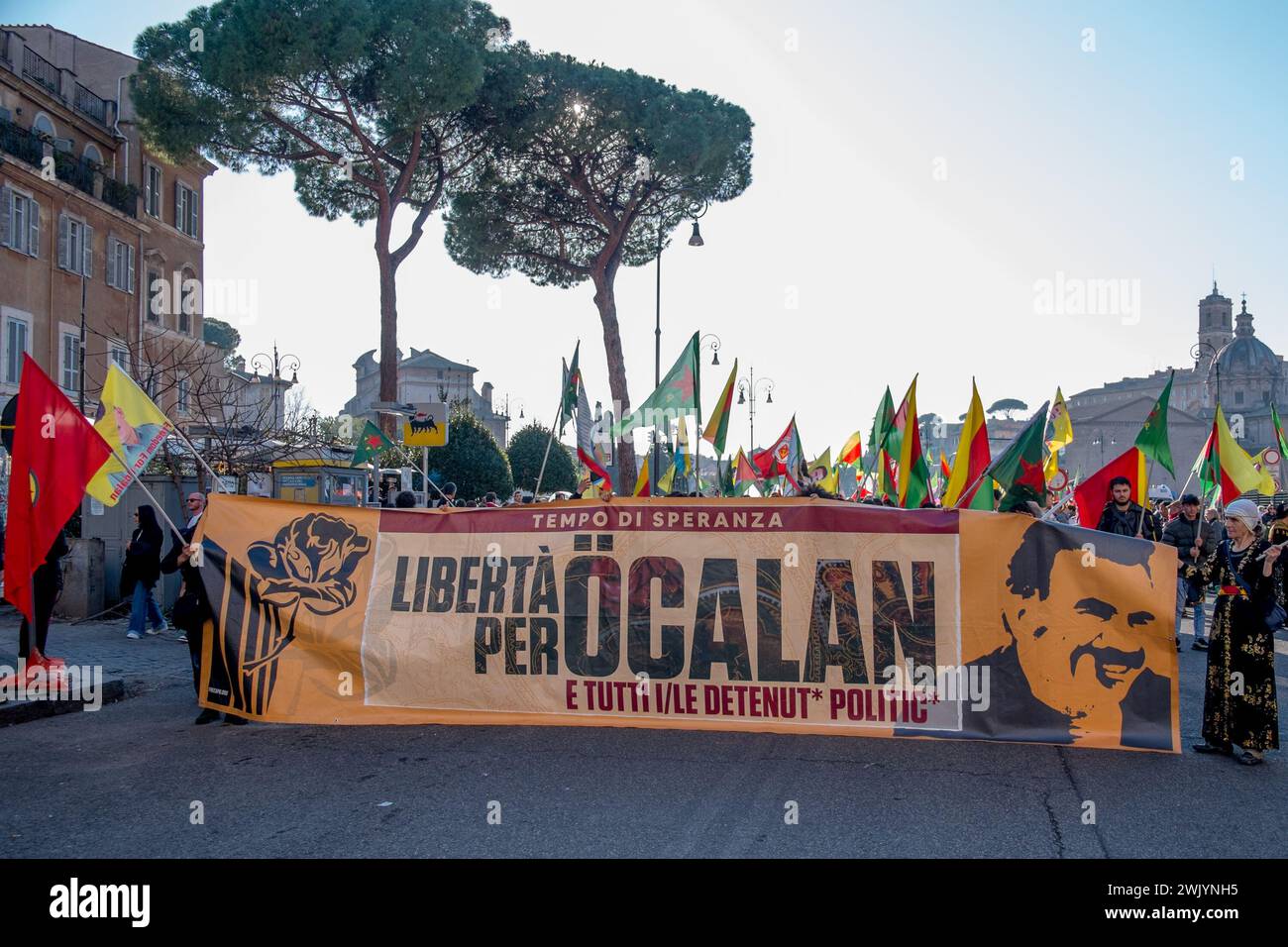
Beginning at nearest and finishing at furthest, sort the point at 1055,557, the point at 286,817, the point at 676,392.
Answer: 1. the point at 286,817
2. the point at 1055,557
3. the point at 676,392

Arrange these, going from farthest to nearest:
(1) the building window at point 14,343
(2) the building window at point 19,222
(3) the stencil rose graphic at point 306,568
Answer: (2) the building window at point 19,222
(1) the building window at point 14,343
(3) the stencil rose graphic at point 306,568

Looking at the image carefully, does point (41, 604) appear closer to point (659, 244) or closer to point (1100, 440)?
point (659, 244)

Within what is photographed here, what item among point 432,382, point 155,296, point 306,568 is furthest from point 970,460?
point 432,382

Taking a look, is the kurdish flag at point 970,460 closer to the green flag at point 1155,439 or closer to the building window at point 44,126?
the green flag at point 1155,439

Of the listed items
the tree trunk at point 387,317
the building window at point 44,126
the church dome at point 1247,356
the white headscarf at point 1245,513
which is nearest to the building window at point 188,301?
the building window at point 44,126

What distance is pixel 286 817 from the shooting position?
500 cm

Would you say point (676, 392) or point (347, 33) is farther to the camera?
point (347, 33)

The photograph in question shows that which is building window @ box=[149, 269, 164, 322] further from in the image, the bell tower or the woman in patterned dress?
the bell tower

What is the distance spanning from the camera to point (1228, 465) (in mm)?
9602

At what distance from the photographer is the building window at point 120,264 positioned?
2802 cm

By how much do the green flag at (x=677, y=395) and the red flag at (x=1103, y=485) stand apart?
15.7ft

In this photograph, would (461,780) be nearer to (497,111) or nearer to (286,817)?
(286,817)

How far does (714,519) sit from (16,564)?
Result: 16.4 feet
